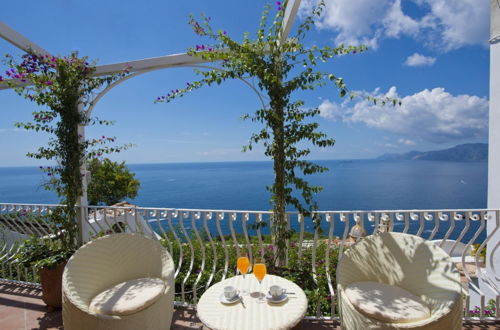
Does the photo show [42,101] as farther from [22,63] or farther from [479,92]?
[479,92]

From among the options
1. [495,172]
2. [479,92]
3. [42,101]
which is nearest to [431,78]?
[479,92]

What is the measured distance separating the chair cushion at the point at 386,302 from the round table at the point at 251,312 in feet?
1.31

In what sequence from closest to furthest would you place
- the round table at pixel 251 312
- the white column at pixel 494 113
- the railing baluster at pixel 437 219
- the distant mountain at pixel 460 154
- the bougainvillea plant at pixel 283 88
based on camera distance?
the round table at pixel 251 312 < the railing baluster at pixel 437 219 < the bougainvillea plant at pixel 283 88 < the white column at pixel 494 113 < the distant mountain at pixel 460 154

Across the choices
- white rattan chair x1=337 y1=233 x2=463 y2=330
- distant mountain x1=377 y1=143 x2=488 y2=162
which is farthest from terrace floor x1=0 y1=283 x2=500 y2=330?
distant mountain x1=377 y1=143 x2=488 y2=162

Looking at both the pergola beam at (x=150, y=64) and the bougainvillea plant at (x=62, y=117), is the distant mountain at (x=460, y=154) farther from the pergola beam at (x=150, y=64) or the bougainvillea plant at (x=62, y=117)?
the bougainvillea plant at (x=62, y=117)

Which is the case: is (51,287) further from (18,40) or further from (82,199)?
(18,40)

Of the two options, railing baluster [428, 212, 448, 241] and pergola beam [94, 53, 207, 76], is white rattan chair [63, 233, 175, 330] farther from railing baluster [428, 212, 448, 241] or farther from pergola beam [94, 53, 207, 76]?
railing baluster [428, 212, 448, 241]

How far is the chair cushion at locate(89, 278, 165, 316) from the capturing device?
1.77 meters

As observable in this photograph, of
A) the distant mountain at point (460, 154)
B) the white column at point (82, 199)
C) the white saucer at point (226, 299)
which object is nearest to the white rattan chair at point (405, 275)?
the white saucer at point (226, 299)

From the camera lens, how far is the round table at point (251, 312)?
4.75 feet

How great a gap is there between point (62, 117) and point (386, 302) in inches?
143

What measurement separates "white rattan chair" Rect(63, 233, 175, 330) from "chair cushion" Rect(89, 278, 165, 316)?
0.03m

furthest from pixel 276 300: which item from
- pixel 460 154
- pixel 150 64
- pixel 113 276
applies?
pixel 460 154

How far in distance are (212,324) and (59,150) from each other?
283cm
